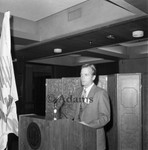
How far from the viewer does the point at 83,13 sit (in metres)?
3.61

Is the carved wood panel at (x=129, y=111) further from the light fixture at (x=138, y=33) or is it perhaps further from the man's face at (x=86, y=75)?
the man's face at (x=86, y=75)

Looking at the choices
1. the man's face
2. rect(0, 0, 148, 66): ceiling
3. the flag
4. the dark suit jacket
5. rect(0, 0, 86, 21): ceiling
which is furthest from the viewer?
rect(0, 0, 86, 21): ceiling

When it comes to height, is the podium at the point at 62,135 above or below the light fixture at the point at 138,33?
below

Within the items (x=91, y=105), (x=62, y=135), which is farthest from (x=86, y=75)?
(x=62, y=135)

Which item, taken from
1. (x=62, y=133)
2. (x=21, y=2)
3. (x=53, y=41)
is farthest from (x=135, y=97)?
(x=21, y=2)

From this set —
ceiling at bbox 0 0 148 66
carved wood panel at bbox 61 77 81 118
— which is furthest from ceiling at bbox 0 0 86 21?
carved wood panel at bbox 61 77 81 118

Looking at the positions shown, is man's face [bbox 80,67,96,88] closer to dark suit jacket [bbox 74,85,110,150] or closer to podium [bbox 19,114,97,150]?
dark suit jacket [bbox 74,85,110,150]

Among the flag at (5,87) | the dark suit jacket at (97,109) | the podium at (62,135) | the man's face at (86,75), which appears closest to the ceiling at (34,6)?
the flag at (5,87)

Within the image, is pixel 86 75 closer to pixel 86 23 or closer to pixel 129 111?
pixel 86 23

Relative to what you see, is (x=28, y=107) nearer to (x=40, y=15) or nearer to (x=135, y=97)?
(x=40, y=15)

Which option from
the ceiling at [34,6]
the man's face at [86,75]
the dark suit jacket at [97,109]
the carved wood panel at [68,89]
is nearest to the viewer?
the dark suit jacket at [97,109]

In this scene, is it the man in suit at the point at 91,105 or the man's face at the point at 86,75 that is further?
the man's face at the point at 86,75

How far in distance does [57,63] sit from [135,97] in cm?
516

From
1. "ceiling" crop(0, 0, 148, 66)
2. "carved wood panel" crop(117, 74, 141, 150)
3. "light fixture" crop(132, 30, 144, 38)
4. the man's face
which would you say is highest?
"ceiling" crop(0, 0, 148, 66)
